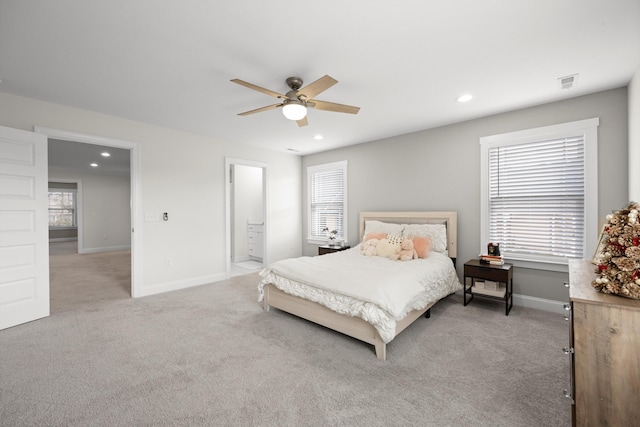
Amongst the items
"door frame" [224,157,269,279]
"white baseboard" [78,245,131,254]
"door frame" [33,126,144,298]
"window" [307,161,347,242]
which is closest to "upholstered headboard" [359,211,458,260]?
"window" [307,161,347,242]

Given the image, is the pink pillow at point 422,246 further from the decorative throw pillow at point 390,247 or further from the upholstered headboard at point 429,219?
the upholstered headboard at point 429,219

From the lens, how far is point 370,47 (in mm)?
2107

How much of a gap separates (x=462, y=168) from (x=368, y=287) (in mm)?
2566

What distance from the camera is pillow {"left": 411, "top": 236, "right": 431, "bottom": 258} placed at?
3.45 m

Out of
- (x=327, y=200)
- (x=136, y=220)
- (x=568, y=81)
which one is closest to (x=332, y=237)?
(x=327, y=200)

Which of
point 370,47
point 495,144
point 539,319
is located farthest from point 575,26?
point 539,319

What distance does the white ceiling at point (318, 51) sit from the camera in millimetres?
1722

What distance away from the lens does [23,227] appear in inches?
115

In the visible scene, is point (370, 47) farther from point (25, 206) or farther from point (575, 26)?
point (25, 206)

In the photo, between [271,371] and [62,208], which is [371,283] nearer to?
[271,371]

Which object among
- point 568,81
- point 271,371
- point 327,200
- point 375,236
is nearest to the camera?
point 271,371

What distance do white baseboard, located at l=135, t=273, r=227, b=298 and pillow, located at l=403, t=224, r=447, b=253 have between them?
3.33 m

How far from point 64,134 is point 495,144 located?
5.50m

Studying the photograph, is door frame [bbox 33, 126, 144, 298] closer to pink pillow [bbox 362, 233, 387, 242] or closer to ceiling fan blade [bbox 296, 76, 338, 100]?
ceiling fan blade [bbox 296, 76, 338, 100]
